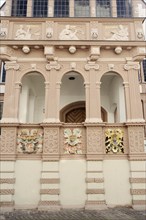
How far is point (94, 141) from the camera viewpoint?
29.2 feet

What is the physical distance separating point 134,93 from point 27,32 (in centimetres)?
558

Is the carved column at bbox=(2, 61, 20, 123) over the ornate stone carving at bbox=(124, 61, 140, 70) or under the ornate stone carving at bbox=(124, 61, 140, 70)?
under

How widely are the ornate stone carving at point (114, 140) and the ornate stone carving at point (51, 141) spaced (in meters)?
2.05

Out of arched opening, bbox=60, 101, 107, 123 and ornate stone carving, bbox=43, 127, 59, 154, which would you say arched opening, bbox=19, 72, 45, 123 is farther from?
ornate stone carving, bbox=43, 127, 59, 154

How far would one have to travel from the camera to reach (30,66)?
32.3 feet

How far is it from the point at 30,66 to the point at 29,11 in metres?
6.69

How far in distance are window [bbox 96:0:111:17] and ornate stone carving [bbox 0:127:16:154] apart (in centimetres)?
1028

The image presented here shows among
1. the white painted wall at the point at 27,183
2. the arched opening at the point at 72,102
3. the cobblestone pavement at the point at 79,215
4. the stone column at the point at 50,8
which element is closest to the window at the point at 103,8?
the stone column at the point at 50,8

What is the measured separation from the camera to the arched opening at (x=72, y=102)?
1227 centimetres

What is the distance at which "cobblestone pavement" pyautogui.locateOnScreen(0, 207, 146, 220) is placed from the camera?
7.15 meters

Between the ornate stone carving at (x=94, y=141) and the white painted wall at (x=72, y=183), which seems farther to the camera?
the ornate stone carving at (x=94, y=141)

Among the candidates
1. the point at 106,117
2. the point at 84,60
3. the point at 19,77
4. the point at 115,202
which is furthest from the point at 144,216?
the point at 19,77

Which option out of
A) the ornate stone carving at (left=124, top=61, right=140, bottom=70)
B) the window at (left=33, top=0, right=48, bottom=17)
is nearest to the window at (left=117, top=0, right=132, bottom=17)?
the window at (left=33, top=0, right=48, bottom=17)

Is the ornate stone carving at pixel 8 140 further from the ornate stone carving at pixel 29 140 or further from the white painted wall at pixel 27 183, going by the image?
the white painted wall at pixel 27 183
